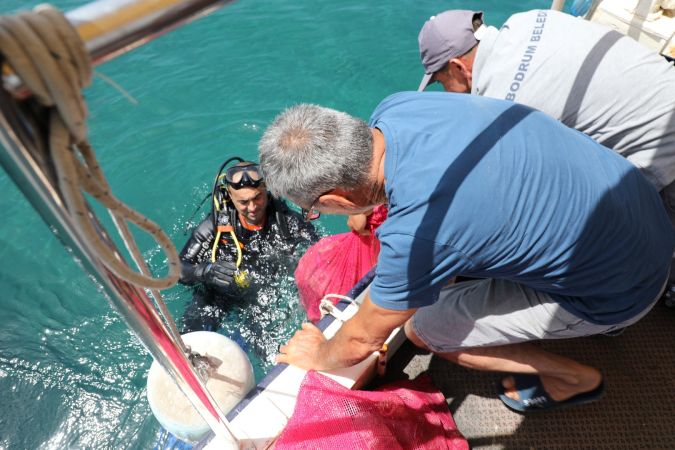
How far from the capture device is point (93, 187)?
69 centimetres

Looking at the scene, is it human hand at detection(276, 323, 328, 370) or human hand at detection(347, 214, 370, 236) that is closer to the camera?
human hand at detection(276, 323, 328, 370)

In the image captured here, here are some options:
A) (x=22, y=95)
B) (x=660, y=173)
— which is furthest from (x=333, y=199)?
(x=660, y=173)

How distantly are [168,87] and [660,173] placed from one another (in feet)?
16.8

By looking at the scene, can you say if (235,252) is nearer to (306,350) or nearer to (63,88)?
(306,350)

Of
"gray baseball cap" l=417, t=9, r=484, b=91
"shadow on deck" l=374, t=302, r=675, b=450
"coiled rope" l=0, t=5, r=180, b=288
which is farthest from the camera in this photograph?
"gray baseball cap" l=417, t=9, r=484, b=91

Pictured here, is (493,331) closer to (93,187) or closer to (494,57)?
(494,57)

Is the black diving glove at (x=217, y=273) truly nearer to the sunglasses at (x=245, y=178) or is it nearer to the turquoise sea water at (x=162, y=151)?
the turquoise sea water at (x=162, y=151)

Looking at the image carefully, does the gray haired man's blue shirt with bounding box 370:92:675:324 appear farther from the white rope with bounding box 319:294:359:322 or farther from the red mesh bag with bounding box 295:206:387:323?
the red mesh bag with bounding box 295:206:387:323

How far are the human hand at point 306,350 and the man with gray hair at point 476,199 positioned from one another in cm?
30

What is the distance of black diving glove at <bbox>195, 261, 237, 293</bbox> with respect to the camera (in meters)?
3.21

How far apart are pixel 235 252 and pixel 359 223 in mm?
1261

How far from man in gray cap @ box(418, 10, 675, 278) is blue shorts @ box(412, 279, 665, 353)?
802 millimetres

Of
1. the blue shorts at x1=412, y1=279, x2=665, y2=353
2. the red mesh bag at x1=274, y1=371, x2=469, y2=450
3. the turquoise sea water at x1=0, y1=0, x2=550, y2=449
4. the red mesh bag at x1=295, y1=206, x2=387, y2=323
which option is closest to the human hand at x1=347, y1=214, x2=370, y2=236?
the red mesh bag at x1=295, y1=206, x2=387, y2=323

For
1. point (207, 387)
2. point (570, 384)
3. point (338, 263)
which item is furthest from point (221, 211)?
point (570, 384)
